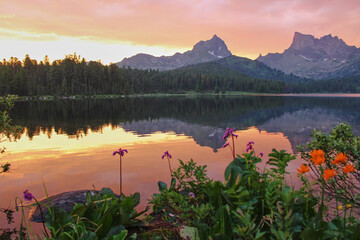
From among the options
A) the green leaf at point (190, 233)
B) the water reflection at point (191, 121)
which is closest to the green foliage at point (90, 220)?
the green leaf at point (190, 233)

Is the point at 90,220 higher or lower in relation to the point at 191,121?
higher

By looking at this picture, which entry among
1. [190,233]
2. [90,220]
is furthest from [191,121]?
[190,233]

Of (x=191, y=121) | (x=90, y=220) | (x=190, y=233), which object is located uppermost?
(x=190, y=233)

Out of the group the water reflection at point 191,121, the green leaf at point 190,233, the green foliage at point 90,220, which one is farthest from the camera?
the water reflection at point 191,121

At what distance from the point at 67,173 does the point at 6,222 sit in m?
5.90

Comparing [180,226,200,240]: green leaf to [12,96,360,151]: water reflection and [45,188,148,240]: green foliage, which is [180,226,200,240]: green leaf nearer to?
[45,188,148,240]: green foliage

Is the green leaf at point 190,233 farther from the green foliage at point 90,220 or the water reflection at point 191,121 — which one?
the water reflection at point 191,121

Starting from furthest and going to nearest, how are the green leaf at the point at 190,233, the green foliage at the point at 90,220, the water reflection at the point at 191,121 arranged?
1. the water reflection at the point at 191,121
2. the green foliage at the point at 90,220
3. the green leaf at the point at 190,233

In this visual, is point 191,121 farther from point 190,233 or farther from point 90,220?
point 190,233

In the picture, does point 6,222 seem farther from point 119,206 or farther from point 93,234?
point 93,234

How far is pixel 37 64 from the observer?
199125 millimetres

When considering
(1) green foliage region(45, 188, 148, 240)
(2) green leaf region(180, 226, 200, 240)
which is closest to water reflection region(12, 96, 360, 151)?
(1) green foliage region(45, 188, 148, 240)

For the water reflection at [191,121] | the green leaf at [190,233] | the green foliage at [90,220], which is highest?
the green leaf at [190,233]

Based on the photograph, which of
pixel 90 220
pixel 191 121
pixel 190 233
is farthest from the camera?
pixel 191 121
